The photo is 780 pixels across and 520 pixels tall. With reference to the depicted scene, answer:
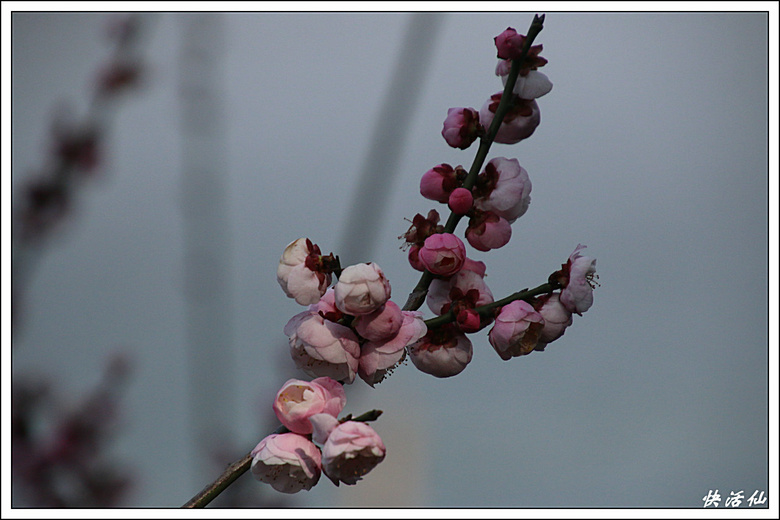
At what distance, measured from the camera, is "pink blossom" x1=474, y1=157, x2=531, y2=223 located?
2.34ft

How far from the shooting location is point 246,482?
1.15m

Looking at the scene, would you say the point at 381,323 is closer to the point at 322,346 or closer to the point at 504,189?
the point at 322,346

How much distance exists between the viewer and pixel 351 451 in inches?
21.2

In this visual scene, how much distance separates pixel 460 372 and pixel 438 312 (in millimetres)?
77

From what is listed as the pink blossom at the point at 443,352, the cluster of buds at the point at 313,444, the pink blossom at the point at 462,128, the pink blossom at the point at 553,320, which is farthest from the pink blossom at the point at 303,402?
the pink blossom at the point at 462,128

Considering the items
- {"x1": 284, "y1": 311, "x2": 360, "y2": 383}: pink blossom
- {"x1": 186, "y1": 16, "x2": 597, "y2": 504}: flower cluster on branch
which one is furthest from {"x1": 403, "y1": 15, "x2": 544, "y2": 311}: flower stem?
{"x1": 284, "y1": 311, "x2": 360, "y2": 383}: pink blossom

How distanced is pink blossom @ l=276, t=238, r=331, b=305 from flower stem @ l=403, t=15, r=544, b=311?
113mm

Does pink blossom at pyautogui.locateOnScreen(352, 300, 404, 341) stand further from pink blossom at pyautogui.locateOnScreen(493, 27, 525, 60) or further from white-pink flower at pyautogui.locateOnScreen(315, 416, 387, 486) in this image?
pink blossom at pyautogui.locateOnScreen(493, 27, 525, 60)

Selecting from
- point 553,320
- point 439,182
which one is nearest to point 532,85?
point 439,182

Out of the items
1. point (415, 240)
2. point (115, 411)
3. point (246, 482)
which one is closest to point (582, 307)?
point (415, 240)

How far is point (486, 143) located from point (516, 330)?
0.72 ft

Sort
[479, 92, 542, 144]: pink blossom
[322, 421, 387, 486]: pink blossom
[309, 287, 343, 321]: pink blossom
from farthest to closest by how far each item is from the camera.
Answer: [479, 92, 542, 144]: pink blossom
[309, 287, 343, 321]: pink blossom
[322, 421, 387, 486]: pink blossom

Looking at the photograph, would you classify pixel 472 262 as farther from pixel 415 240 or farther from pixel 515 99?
pixel 515 99

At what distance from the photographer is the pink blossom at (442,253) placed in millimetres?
661
